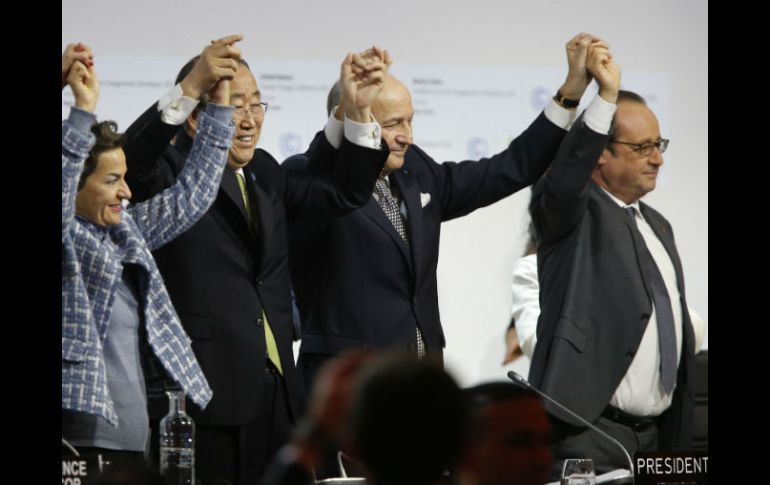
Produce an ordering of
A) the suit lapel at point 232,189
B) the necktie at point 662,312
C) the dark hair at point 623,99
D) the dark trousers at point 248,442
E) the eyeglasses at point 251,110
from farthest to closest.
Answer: the dark hair at point 623,99 < the necktie at point 662,312 < the eyeglasses at point 251,110 < the suit lapel at point 232,189 < the dark trousers at point 248,442

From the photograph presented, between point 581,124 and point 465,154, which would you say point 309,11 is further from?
point 581,124

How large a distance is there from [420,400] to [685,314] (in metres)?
3.55

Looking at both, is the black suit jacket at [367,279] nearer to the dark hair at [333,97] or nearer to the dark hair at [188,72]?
the dark hair at [333,97]

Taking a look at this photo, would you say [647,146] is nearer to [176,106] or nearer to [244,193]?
[244,193]

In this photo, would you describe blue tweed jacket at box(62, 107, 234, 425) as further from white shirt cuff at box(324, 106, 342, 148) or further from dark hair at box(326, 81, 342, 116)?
dark hair at box(326, 81, 342, 116)

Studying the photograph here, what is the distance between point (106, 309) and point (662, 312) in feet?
7.23

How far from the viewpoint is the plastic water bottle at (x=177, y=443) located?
3.71 m

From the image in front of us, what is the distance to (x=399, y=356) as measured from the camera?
69.4 inches

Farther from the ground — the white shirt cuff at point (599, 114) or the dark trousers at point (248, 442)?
the white shirt cuff at point (599, 114)

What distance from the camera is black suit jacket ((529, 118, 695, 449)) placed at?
5.00m

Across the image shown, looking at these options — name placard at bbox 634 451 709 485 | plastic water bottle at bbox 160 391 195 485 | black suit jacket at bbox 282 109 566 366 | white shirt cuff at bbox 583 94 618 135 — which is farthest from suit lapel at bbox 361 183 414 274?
name placard at bbox 634 451 709 485

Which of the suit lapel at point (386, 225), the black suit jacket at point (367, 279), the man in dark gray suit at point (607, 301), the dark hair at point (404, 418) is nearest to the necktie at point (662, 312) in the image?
the man in dark gray suit at point (607, 301)

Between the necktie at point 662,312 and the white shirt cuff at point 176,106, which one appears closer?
the white shirt cuff at point 176,106
